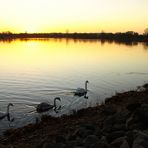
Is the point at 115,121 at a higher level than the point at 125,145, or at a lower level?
lower

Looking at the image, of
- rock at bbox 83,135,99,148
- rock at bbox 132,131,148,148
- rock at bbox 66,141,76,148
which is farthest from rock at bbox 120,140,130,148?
rock at bbox 66,141,76,148

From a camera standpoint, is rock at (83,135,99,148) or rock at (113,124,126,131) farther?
rock at (113,124,126,131)

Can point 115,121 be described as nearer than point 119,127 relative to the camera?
No

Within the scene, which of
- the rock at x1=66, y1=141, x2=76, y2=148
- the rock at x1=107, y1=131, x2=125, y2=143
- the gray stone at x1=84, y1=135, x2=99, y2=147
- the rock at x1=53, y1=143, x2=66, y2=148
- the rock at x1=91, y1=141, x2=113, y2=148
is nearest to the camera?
the rock at x1=91, y1=141, x2=113, y2=148

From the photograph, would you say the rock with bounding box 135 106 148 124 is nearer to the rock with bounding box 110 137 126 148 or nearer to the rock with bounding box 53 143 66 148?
the rock with bounding box 110 137 126 148

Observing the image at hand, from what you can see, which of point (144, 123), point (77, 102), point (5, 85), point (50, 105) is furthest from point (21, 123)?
point (5, 85)

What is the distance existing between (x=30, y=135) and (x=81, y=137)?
10.9 ft

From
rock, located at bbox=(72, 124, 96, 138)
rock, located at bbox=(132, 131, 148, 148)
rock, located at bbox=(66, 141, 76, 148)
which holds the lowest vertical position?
rock, located at bbox=(72, 124, 96, 138)

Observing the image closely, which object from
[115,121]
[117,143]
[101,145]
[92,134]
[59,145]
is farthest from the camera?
[115,121]

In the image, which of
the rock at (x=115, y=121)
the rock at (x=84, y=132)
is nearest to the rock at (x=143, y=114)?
the rock at (x=115, y=121)

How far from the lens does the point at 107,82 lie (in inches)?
1180

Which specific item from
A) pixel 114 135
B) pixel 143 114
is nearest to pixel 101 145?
pixel 114 135

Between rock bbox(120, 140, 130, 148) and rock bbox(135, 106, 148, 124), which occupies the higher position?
rock bbox(135, 106, 148, 124)

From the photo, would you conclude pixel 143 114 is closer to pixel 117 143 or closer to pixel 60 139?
pixel 117 143
